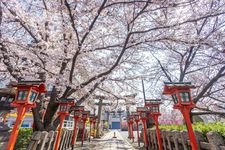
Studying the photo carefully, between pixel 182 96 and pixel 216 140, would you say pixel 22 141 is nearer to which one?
pixel 182 96

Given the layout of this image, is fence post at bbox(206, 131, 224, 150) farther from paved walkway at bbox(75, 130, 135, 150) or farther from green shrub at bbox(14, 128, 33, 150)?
paved walkway at bbox(75, 130, 135, 150)

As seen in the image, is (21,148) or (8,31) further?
(21,148)

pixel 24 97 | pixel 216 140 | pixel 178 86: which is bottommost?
pixel 216 140

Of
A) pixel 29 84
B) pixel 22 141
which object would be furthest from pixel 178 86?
pixel 22 141

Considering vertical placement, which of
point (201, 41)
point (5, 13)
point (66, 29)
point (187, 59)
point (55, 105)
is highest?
point (187, 59)

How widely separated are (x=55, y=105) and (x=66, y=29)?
3014 mm

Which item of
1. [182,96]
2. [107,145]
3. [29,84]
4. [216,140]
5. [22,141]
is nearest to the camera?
[216,140]

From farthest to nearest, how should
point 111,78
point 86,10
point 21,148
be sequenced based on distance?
1. point 111,78
2. point 21,148
3. point 86,10

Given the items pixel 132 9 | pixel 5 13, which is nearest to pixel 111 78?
pixel 132 9

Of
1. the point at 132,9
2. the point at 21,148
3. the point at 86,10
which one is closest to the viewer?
the point at 86,10

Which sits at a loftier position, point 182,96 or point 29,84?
point 29,84

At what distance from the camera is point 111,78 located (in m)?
9.27

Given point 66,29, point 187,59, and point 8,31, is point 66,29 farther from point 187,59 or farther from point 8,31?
point 187,59

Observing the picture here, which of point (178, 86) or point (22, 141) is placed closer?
point (178, 86)
